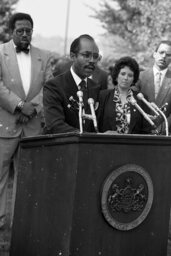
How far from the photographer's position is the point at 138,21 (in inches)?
1066

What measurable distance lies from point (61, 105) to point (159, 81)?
1919 millimetres

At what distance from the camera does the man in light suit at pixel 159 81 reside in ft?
23.7

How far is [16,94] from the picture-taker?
6.67m

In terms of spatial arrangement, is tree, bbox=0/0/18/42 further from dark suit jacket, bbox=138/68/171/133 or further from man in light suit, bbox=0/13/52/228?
man in light suit, bbox=0/13/52/228

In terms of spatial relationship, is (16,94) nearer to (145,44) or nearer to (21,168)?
(21,168)

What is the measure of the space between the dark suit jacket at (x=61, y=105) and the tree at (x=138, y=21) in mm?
17193

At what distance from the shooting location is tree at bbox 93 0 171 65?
23328mm

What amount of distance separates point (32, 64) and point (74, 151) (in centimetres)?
222

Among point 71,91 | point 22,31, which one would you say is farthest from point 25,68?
point 71,91

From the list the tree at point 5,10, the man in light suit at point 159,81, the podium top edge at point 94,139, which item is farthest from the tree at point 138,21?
the podium top edge at point 94,139

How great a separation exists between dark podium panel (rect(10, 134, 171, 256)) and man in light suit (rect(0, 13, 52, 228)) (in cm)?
140

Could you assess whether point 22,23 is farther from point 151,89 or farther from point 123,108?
point 151,89

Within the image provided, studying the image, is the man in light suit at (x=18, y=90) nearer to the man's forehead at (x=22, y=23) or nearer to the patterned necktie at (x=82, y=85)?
the man's forehead at (x=22, y=23)

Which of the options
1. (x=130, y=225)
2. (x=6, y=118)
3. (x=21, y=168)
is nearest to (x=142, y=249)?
(x=130, y=225)
